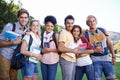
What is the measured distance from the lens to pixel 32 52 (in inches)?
225

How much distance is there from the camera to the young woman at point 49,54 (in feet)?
19.3

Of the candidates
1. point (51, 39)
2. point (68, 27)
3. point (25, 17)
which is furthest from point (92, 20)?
point (25, 17)

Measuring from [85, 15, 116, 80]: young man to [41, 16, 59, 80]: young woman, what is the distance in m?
1.02

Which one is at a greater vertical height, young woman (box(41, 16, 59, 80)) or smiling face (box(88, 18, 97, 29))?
smiling face (box(88, 18, 97, 29))

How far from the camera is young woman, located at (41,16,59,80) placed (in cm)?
588

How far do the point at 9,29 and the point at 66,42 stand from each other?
1366 mm

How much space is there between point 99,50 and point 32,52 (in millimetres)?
1710

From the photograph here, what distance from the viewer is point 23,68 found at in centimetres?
568

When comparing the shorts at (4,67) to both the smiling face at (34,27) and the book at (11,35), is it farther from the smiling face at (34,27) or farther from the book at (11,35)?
the smiling face at (34,27)

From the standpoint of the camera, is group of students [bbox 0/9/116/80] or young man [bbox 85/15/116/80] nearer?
group of students [bbox 0/9/116/80]

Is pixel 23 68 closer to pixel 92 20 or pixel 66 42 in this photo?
pixel 66 42

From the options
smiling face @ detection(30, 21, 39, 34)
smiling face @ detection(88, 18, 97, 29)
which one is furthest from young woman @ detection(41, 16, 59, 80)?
smiling face @ detection(88, 18, 97, 29)

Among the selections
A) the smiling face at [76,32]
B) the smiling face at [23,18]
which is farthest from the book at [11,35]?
the smiling face at [76,32]

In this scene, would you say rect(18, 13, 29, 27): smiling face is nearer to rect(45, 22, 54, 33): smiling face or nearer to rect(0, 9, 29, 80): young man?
rect(0, 9, 29, 80): young man
